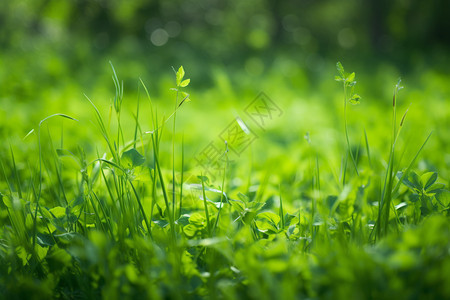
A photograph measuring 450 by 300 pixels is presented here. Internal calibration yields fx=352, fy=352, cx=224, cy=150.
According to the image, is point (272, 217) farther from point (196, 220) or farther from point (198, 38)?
point (198, 38)

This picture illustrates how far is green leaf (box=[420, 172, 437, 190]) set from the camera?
1.08 metres

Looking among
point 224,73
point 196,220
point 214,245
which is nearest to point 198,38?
point 224,73

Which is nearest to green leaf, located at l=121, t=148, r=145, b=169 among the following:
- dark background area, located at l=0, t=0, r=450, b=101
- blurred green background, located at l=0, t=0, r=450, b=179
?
blurred green background, located at l=0, t=0, r=450, b=179

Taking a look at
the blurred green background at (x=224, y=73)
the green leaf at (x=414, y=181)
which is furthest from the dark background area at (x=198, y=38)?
the green leaf at (x=414, y=181)

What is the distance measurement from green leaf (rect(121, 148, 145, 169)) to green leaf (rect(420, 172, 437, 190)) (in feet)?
2.84

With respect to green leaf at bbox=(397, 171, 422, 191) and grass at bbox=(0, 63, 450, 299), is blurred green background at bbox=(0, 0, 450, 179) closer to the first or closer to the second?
grass at bbox=(0, 63, 450, 299)

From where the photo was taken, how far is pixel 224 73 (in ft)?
20.2

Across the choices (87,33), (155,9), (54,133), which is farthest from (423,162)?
(155,9)

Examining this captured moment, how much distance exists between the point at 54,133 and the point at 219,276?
2125 millimetres

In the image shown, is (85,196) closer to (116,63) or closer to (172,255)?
(172,255)

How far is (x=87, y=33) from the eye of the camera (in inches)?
431

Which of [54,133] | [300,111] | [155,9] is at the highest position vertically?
[155,9]

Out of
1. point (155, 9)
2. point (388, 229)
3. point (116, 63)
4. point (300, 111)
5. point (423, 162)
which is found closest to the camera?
point (388, 229)

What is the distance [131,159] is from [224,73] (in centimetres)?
528
